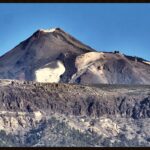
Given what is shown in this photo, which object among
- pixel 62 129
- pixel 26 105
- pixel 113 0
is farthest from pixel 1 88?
pixel 113 0

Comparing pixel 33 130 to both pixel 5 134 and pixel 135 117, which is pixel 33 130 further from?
pixel 135 117

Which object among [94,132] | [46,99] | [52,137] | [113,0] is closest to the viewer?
[113,0]

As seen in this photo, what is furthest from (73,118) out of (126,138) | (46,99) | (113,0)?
(113,0)

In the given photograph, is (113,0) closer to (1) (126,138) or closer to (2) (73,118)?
(1) (126,138)

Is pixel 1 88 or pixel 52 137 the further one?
pixel 1 88

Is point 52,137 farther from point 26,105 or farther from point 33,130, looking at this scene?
point 26,105

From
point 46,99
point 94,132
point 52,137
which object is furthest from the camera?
point 46,99

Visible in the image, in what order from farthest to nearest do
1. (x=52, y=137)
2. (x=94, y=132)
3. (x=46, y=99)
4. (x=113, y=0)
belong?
(x=46, y=99), (x=94, y=132), (x=52, y=137), (x=113, y=0)

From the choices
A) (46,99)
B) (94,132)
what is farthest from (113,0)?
(46,99)
